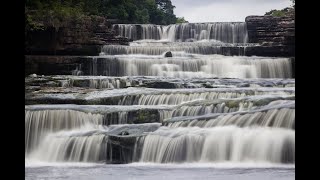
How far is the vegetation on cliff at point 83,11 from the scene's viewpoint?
24.2m

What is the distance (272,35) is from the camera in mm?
26969

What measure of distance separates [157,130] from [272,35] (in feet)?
55.1

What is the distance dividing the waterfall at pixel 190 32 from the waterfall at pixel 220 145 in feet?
59.5

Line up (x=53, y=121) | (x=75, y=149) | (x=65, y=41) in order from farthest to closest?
1. (x=65, y=41)
2. (x=53, y=121)
3. (x=75, y=149)

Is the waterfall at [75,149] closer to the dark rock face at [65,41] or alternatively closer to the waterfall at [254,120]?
the waterfall at [254,120]

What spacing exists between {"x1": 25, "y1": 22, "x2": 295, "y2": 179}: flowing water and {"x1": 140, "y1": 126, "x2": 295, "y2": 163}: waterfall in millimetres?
19

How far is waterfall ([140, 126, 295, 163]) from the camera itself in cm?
1041

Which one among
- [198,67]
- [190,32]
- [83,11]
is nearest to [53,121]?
[198,67]

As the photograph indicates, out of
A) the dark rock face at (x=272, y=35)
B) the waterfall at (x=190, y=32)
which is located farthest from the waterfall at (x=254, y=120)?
the waterfall at (x=190, y=32)

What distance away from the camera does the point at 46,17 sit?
79.5ft

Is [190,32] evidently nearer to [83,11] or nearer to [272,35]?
[272,35]

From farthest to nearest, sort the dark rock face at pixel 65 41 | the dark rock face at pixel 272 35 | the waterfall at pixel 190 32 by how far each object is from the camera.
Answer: the waterfall at pixel 190 32 < the dark rock face at pixel 272 35 < the dark rock face at pixel 65 41
